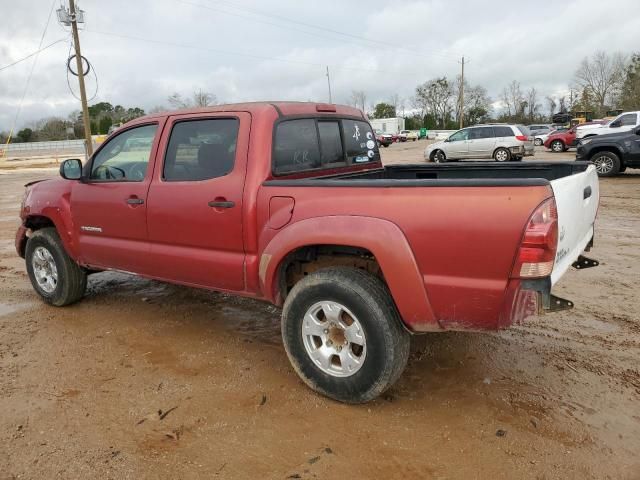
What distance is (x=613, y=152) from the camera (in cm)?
1423

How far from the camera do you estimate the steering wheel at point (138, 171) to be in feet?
13.6

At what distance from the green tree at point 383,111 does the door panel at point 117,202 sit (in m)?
99.0

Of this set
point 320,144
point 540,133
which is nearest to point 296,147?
point 320,144

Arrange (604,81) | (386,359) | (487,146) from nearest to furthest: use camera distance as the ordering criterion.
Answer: (386,359)
(487,146)
(604,81)

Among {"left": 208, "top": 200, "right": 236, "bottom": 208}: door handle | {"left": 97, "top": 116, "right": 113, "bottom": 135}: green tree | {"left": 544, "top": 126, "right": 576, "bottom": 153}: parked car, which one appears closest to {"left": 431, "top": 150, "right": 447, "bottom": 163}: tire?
{"left": 544, "top": 126, "right": 576, "bottom": 153}: parked car

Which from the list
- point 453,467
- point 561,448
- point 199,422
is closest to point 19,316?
point 199,422

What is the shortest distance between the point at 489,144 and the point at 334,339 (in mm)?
18960

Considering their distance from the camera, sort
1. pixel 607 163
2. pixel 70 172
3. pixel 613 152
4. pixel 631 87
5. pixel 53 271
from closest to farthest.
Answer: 1. pixel 70 172
2. pixel 53 271
3. pixel 613 152
4. pixel 607 163
5. pixel 631 87

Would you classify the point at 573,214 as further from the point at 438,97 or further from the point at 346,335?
the point at 438,97

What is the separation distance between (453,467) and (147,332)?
290 centimetres

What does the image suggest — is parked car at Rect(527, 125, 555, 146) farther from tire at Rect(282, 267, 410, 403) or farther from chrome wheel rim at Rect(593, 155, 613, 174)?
tire at Rect(282, 267, 410, 403)

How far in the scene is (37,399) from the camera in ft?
11.0

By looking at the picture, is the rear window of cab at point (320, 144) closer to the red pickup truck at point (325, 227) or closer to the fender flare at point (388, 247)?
the red pickup truck at point (325, 227)

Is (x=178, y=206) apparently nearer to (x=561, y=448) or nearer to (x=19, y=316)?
(x=19, y=316)
